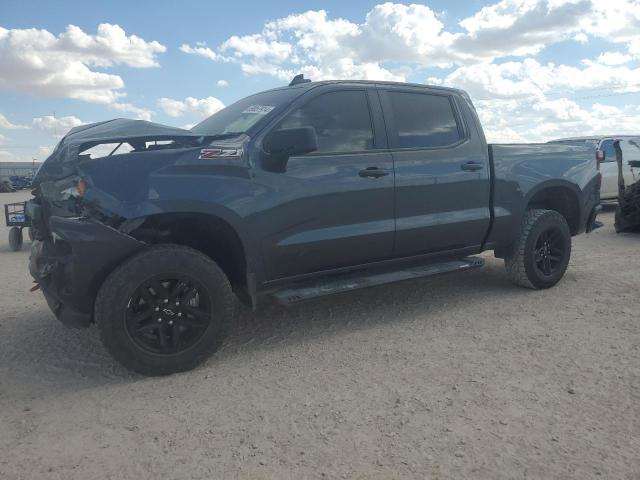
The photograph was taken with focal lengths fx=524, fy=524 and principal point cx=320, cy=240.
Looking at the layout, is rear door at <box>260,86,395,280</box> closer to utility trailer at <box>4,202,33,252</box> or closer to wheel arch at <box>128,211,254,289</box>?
wheel arch at <box>128,211,254,289</box>

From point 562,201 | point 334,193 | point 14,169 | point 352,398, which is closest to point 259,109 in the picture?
point 334,193

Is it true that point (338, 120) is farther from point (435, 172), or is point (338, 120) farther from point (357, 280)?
point (357, 280)

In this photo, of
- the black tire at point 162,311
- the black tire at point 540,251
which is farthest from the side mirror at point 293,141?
the black tire at point 540,251

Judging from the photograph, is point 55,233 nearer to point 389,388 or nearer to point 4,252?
point 389,388

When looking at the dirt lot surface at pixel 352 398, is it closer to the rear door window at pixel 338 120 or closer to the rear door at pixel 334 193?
the rear door at pixel 334 193

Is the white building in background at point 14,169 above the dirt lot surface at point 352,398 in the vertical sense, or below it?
above

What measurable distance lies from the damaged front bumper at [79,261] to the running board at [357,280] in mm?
1092

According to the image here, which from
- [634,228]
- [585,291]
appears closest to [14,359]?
[585,291]

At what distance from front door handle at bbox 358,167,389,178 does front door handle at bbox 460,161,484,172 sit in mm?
873

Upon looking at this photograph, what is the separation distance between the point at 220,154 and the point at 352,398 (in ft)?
5.91

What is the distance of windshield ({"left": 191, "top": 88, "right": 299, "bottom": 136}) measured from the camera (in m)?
3.93

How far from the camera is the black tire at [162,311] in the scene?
10.5 feet

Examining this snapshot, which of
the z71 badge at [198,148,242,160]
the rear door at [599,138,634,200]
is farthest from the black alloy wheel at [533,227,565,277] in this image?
the rear door at [599,138,634,200]

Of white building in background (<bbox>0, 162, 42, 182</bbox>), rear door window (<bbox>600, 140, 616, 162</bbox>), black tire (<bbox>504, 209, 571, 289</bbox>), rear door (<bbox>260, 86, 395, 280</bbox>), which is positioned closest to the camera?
rear door (<bbox>260, 86, 395, 280</bbox>)
